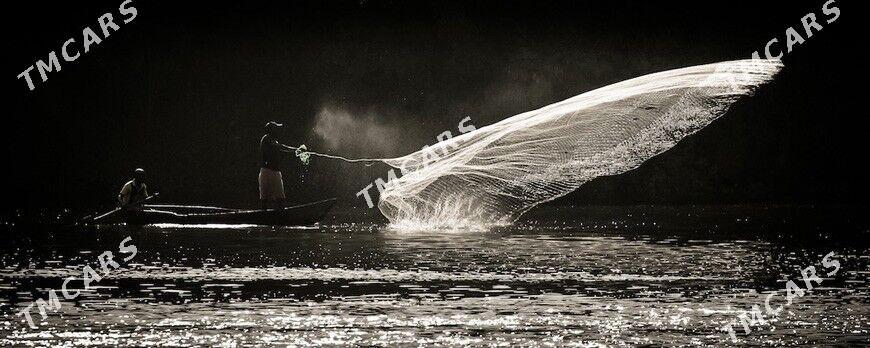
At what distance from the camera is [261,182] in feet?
89.6

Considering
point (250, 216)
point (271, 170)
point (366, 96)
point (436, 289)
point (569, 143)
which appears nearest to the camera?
point (436, 289)

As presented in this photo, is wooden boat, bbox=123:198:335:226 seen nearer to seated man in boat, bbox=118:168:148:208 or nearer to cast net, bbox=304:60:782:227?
seated man in boat, bbox=118:168:148:208

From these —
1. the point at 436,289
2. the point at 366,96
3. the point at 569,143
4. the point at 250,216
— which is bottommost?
the point at 436,289

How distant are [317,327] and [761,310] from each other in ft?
15.0

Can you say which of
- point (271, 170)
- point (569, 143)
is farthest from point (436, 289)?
point (271, 170)

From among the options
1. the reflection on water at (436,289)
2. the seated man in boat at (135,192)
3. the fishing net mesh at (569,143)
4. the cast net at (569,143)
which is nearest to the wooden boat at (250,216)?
the seated man in boat at (135,192)

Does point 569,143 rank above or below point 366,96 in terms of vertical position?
below

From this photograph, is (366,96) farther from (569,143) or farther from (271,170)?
(569,143)

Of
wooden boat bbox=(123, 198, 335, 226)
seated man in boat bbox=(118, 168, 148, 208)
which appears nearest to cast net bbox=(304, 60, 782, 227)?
wooden boat bbox=(123, 198, 335, 226)

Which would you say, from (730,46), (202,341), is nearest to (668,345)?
(202,341)

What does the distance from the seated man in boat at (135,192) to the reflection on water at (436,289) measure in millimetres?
2010

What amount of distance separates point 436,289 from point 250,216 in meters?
11.6

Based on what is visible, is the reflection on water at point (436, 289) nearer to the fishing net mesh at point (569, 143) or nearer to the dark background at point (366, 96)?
the fishing net mesh at point (569, 143)

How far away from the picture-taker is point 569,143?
2161 centimetres
